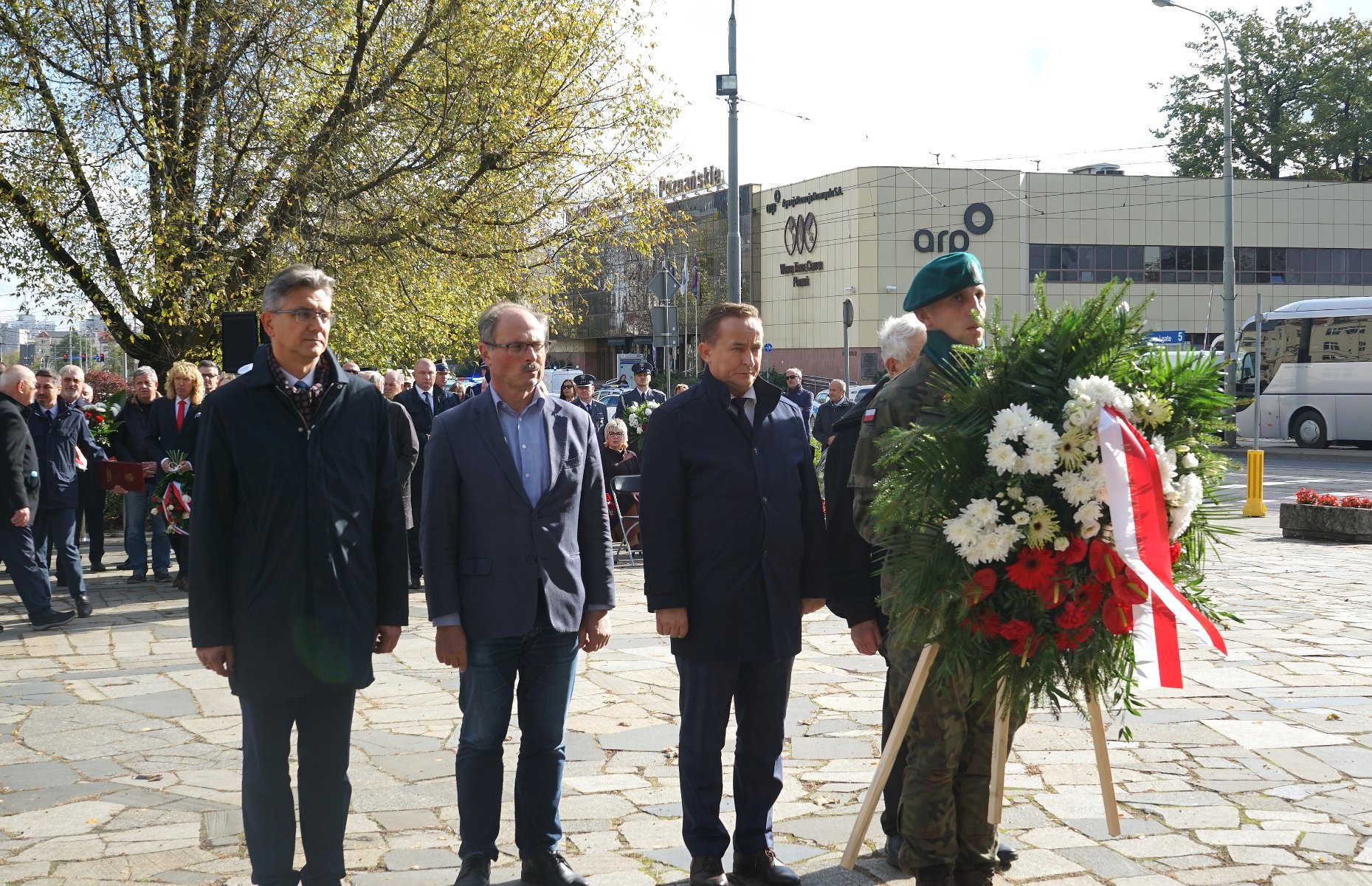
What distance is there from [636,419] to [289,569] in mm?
11074

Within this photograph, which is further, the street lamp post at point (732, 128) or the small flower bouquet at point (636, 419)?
the street lamp post at point (732, 128)

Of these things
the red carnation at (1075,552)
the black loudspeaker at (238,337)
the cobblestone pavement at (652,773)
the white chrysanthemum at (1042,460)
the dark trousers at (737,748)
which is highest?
the black loudspeaker at (238,337)

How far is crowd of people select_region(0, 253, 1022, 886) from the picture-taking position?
3.80 meters

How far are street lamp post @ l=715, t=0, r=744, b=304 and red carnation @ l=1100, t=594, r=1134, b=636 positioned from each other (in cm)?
2048

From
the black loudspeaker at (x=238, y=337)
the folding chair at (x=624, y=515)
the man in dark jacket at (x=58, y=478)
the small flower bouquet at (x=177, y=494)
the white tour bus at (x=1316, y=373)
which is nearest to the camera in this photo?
the man in dark jacket at (x=58, y=478)

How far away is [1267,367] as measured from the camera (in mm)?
31516

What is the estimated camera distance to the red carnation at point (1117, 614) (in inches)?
141

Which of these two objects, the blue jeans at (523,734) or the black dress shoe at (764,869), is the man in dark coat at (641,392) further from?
the black dress shoe at (764,869)

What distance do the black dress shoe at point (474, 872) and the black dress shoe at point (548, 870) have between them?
0.14 meters

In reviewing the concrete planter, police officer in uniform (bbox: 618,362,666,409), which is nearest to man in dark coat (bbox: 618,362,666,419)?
police officer in uniform (bbox: 618,362,666,409)

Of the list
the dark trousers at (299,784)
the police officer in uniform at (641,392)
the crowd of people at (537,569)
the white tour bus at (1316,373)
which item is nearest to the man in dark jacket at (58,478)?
the crowd of people at (537,569)

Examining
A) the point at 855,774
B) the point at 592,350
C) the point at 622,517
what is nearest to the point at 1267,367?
the point at 622,517

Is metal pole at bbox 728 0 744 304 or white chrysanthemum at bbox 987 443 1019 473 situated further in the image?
metal pole at bbox 728 0 744 304

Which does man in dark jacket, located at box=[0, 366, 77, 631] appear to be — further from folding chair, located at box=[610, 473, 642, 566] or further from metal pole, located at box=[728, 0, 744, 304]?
metal pole, located at box=[728, 0, 744, 304]
